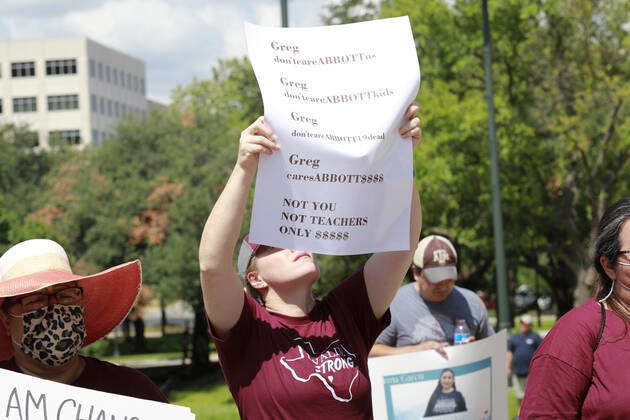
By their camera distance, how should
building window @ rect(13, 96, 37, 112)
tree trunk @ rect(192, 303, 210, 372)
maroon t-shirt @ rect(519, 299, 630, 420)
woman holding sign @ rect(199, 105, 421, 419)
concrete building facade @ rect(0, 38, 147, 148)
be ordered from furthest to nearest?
building window @ rect(13, 96, 37, 112) < concrete building facade @ rect(0, 38, 147, 148) < tree trunk @ rect(192, 303, 210, 372) < woman holding sign @ rect(199, 105, 421, 419) < maroon t-shirt @ rect(519, 299, 630, 420)

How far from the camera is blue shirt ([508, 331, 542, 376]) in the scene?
14.5 meters

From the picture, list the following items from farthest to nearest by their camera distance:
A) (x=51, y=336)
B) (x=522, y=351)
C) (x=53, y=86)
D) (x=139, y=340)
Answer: (x=53, y=86) → (x=139, y=340) → (x=522, y=351) → (x=51, y=336)

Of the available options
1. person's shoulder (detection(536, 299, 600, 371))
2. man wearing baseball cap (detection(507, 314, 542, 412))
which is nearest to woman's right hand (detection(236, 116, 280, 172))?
person's shoulder (detection(536, 299, 600, 371))

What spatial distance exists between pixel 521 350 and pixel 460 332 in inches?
376

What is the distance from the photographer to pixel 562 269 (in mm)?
30094

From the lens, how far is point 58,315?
309 cm

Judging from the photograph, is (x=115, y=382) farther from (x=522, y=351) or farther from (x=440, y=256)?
(x=522, y=351)

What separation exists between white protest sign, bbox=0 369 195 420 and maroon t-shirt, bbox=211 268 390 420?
15.6 inches

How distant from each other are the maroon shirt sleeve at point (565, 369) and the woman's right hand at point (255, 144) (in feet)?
3.60

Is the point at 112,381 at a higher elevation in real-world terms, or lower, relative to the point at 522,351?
higher

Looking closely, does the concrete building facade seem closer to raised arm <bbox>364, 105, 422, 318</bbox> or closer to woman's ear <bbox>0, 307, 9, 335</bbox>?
raised arm <bbox>364, 105, 422, 318</bbox>

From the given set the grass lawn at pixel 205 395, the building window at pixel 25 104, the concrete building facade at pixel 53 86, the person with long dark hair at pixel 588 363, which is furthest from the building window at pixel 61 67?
the person with long dark hair at pixel 588 363

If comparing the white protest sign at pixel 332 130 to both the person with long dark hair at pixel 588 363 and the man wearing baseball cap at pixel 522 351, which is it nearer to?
the person with long dark hair at pixel 588 363

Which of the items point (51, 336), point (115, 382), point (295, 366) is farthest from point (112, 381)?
point (295, 366)
